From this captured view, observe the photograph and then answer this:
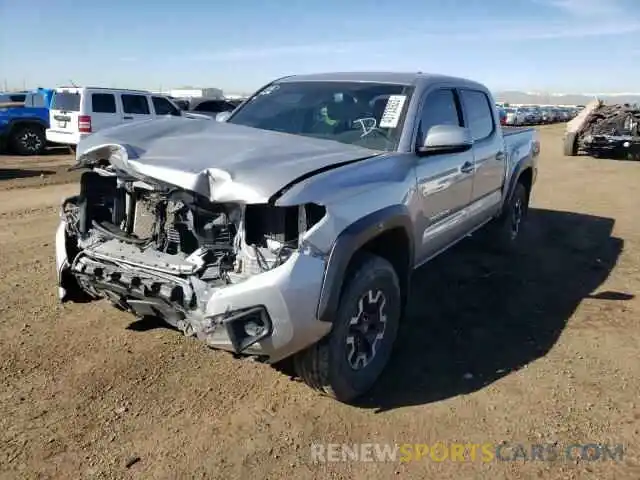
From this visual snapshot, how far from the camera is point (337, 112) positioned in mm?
4082

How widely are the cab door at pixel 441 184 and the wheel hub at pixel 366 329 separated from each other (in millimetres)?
657

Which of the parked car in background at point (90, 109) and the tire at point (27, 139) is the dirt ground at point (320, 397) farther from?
the tire at point (27, 139)

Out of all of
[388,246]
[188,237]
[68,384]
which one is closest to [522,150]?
[388,246]

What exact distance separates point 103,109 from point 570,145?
45.7 ft

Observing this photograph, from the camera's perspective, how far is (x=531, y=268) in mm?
5898

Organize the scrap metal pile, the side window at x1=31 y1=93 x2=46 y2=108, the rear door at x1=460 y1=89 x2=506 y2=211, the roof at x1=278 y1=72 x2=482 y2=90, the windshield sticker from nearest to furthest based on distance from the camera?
the roof at x1=278 y1=72 x2=482 y2=90, the windshield sticker, the rear door at x1=460 y1=89 x2=506 y2=211, the scrap metal pile, the side window at x1=31 y1=93 x2=46 y2=108

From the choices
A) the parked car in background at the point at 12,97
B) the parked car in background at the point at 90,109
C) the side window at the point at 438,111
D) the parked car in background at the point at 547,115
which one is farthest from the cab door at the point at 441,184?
the parked car in background at the point at 547,115

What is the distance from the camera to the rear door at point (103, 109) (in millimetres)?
14125

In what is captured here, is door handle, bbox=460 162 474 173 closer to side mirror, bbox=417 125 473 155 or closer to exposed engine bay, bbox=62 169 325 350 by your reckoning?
side mirror, bbox=417 125 473 155

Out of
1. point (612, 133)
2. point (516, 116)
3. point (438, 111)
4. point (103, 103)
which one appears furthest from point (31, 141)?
point (516, 116)

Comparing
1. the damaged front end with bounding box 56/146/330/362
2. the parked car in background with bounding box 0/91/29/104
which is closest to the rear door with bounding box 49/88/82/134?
the parked car in background with bounding box 0/91/29/104

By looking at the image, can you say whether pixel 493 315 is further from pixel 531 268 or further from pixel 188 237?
pixel 188 237

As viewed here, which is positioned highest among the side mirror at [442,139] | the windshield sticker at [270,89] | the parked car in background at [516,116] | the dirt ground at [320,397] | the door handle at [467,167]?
the parked car in background at [516,116]

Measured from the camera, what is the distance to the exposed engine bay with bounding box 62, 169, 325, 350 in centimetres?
278
